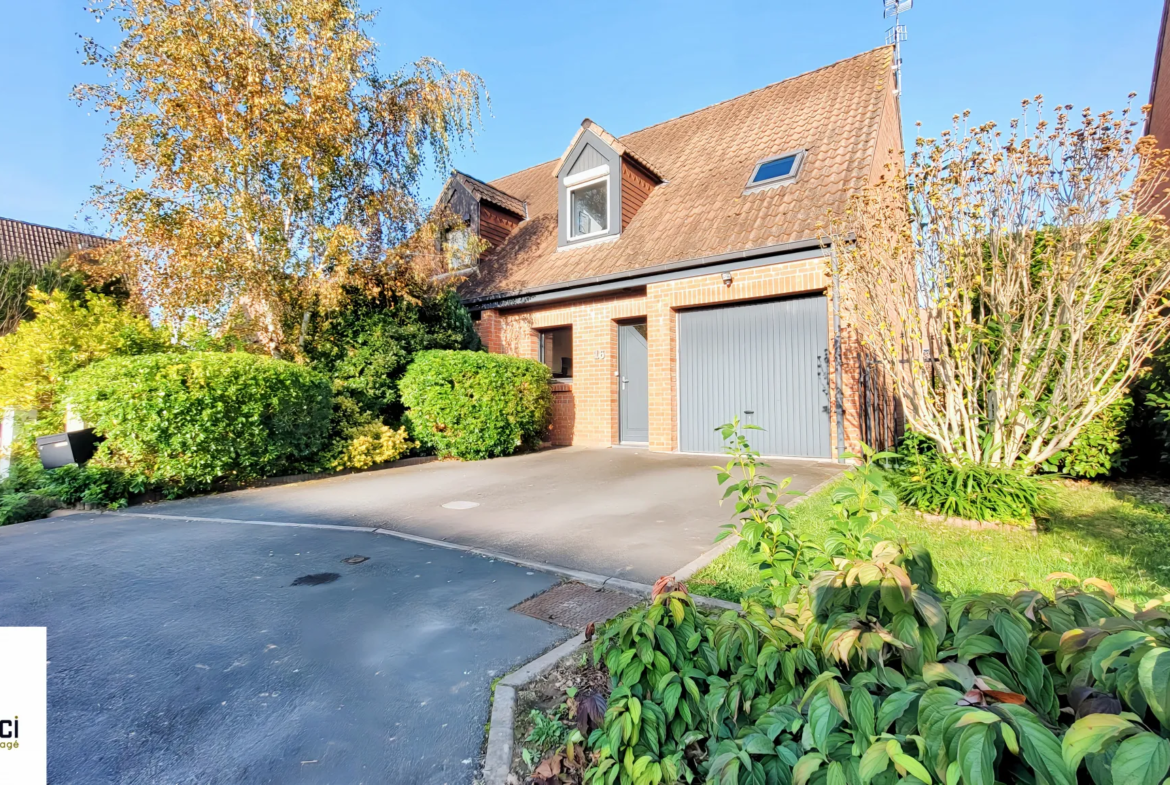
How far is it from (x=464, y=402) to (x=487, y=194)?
262 inches

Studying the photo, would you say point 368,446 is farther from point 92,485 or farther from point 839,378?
point 839,378

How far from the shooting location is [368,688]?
7.38 feet

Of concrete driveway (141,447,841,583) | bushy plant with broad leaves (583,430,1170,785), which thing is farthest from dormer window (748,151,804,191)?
bushy plant with broad leaves (583,430,1170,785)

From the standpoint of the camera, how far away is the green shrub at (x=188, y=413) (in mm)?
5945

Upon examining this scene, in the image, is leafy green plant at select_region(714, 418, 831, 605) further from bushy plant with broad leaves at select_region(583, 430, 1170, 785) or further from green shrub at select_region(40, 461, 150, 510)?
green shrub at select_region(40, 461, 150, 510)

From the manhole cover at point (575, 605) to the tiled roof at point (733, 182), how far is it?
6459 millimetres

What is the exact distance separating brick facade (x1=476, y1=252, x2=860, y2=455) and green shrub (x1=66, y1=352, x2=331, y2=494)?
208 inches

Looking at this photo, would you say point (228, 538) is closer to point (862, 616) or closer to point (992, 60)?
point (862, 616)

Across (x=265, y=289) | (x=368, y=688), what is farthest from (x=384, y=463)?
(x=368, y=688)

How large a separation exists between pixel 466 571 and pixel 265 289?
21.8 feet

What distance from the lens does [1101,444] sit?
564 centimetres

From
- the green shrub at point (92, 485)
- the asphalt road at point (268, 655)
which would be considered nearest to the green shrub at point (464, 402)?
the green shrub at point (92, 485)

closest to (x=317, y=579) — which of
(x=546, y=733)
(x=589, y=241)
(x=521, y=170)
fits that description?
(x=546, y=733)

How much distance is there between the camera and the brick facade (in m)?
7.91
